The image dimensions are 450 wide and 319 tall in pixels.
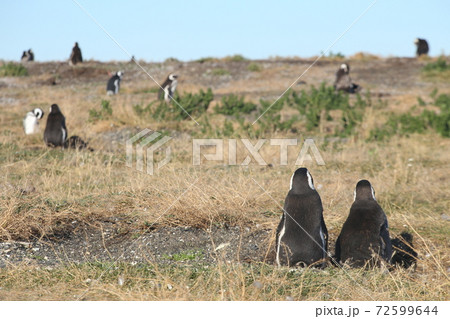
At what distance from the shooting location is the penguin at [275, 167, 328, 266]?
4676mm

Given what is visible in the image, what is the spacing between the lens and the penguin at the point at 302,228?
468 cm

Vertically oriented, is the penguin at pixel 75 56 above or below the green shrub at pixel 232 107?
above

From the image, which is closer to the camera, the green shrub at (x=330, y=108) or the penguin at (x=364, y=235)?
the penguin at (x=364, y=235)

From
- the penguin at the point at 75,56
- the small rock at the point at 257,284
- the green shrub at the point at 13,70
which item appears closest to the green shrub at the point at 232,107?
the small rock at the point at 257,284

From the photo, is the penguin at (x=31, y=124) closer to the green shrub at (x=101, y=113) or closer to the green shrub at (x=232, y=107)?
the green shrub at (x=101, y=113)

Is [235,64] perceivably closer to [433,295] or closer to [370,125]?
[370,125]

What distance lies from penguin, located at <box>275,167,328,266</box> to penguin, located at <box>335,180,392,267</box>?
8.2 inches

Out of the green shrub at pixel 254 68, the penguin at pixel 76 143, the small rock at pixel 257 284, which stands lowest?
the small rock at pixel 257 284

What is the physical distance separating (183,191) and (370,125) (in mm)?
7691

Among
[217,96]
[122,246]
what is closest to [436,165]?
[122,246]

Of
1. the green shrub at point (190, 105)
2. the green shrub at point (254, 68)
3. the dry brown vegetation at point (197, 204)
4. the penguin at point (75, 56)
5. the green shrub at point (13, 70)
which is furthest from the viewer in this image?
the penguin at point (75, 56)

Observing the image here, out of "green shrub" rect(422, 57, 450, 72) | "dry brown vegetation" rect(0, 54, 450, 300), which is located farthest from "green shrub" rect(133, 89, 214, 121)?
"green shrub" rect(422, 57, 450, 72)

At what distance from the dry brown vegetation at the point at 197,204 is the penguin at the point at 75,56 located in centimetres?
1552

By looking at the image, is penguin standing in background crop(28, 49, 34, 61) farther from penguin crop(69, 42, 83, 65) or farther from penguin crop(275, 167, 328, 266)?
penguin crop(275, 167, 328, 266)
